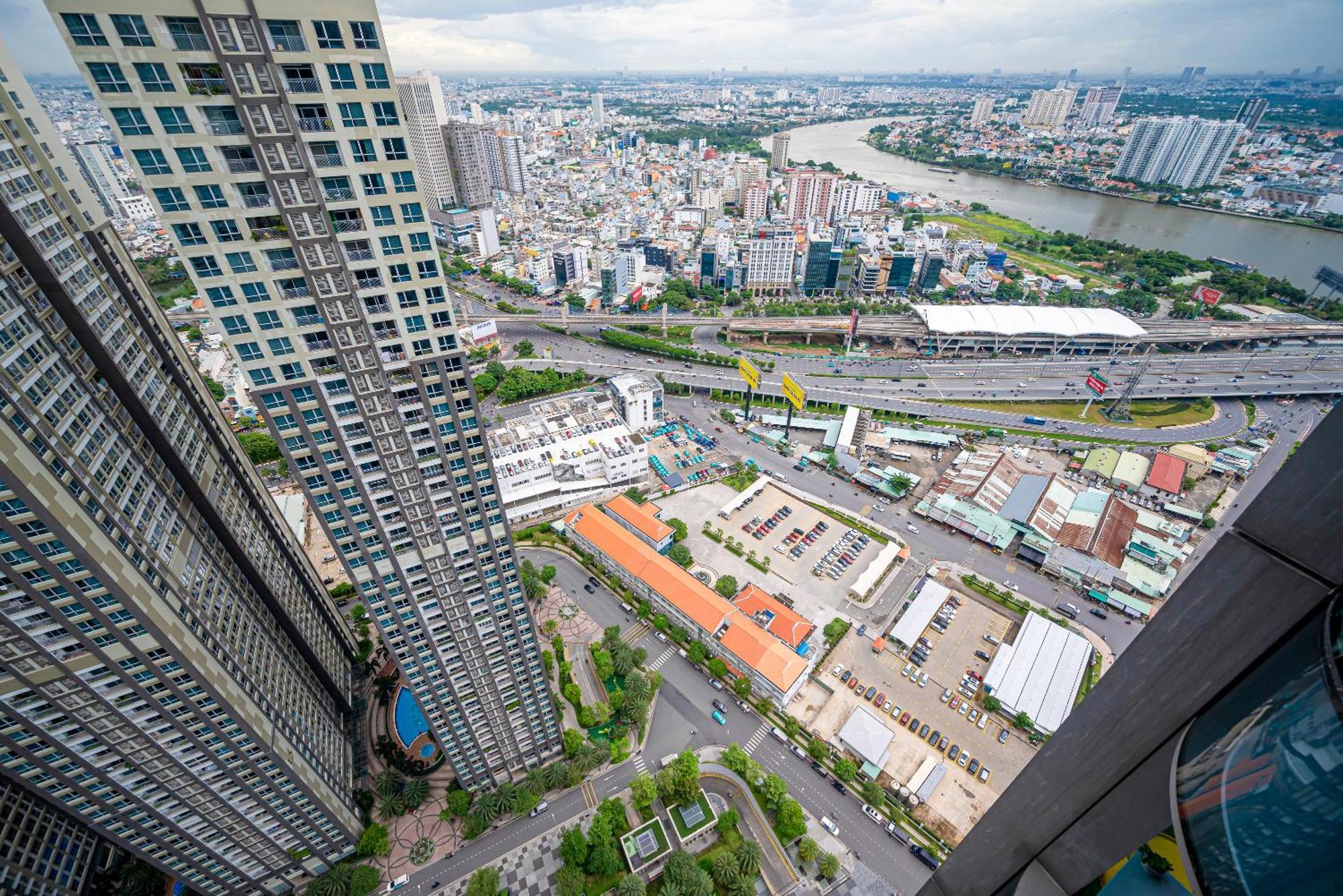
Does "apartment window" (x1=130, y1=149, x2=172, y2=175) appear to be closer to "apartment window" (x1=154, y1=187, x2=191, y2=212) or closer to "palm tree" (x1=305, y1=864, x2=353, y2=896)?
"apartment window" (x1=154, y1=187, x2=191, y2=212)

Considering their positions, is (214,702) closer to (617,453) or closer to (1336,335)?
(617,453)

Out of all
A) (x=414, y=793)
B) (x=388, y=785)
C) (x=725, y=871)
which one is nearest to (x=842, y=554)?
(x=725, y=871)

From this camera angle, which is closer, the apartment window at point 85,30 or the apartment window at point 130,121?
the apartment window at point 85,30

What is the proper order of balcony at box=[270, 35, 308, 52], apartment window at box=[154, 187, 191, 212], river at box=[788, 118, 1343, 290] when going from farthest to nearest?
river at box=[788, 118, 1343, 290] < apartment window at box=[154, 187, 191, 212] < balcony at box=[270, 35, 308, 52]

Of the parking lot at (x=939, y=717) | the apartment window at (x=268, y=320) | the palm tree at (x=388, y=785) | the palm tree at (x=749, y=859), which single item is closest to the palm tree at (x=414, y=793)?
the palm tree at (x=388, y=785)

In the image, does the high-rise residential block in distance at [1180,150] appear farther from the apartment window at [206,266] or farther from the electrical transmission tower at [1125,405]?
the apartment window at [206,266]

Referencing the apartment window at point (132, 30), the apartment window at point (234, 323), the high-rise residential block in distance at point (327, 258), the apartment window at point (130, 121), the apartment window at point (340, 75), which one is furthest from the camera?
the apartment window at point (234, 323)

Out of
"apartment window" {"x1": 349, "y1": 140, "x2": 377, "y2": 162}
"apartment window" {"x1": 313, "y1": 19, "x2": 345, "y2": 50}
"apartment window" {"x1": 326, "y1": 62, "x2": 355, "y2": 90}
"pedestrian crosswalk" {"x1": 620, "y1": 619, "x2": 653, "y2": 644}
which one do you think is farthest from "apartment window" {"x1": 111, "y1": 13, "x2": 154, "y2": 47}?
"pedestrian crosswalk" {"x1": 620, "y1": 619, "x2": 653, "y2": 644}
